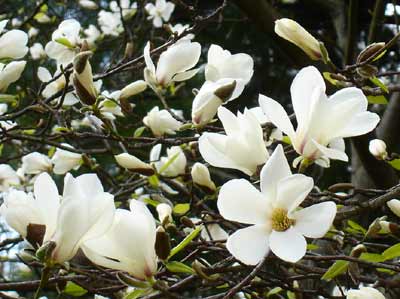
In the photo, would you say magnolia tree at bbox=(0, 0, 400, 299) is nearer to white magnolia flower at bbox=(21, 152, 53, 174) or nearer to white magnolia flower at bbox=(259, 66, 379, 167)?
white magnolia flower at bbox=(259, 66, 379, 167)

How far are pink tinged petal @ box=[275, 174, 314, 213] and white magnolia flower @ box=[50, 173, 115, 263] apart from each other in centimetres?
16

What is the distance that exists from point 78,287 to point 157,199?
0.27 metres

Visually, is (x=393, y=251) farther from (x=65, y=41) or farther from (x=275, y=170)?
(x=65, y=41)

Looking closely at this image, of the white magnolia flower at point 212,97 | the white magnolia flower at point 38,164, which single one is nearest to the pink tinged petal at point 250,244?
the white magnolia flower at point 212,97

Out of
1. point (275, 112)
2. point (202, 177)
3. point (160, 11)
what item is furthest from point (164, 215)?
point (160, 11)

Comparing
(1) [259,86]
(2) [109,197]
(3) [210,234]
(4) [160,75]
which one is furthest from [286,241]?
(1) [259,86]

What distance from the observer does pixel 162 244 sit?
0.63 meters

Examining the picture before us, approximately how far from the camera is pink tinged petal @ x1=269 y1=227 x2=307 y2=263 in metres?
0.56

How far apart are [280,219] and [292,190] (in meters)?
0.04

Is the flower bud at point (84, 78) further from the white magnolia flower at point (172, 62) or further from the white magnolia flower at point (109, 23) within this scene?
the white magnolia flower at point (109, 23)

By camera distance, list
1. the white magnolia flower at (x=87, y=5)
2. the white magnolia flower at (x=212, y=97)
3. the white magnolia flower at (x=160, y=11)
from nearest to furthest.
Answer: the white magnolia flower at (x=212, y=97) → the white magnolia flower at (x=160, y=11) → the white magnolia flower at (x=87, y=5)

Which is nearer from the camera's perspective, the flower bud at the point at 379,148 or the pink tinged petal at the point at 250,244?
the pink tinged petal at the point at 250,244

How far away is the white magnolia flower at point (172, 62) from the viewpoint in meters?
0.92

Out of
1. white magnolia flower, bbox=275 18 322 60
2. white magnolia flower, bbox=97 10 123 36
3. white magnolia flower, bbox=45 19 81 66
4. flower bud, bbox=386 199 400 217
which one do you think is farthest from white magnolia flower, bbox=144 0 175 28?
flower bud, bbox=386 199 400 217
